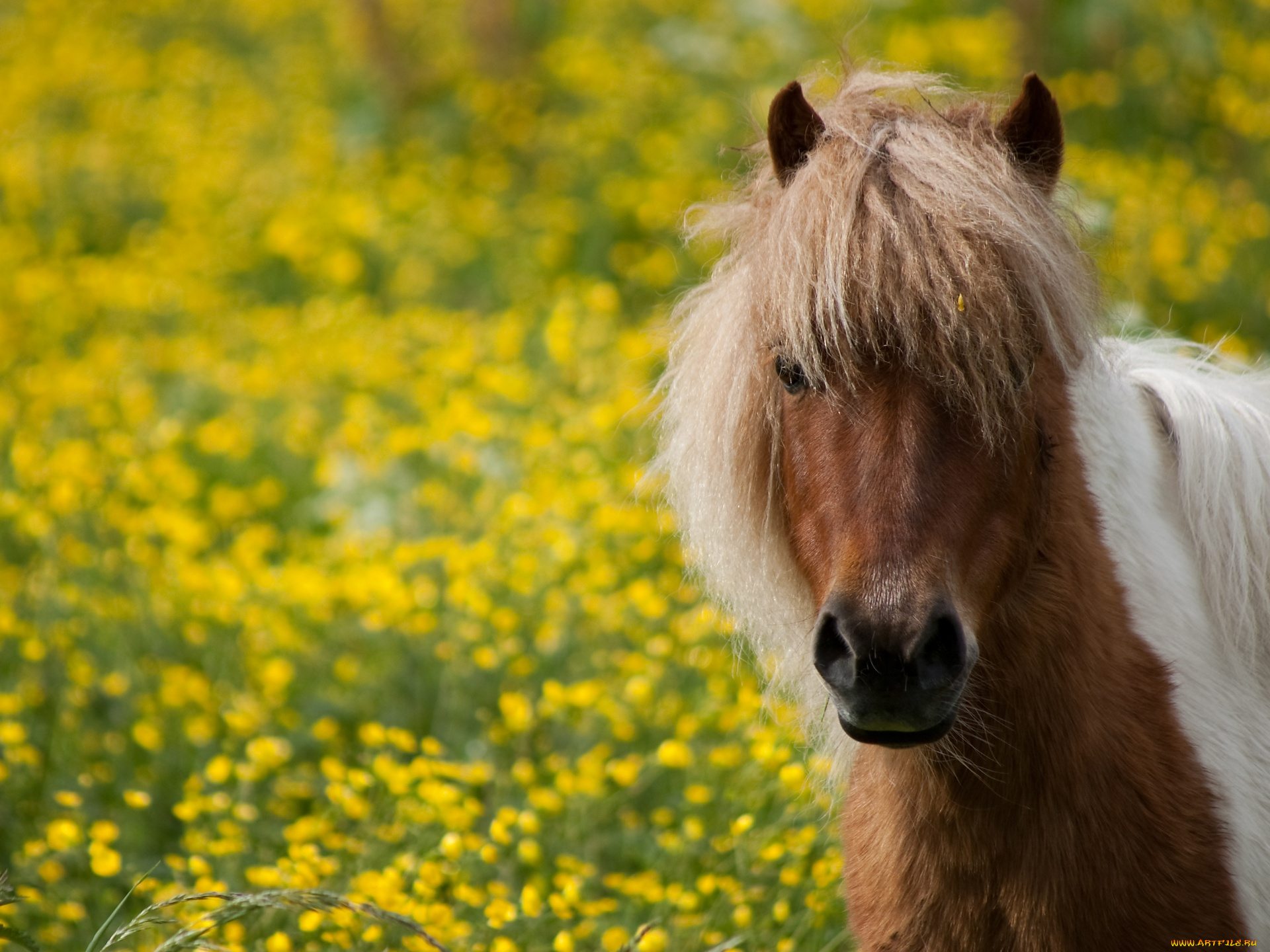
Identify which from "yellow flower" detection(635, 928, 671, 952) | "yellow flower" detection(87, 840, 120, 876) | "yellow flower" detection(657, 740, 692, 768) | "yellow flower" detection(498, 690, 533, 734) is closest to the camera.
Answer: "yellow flower" detection(635, 928, 671, 952)

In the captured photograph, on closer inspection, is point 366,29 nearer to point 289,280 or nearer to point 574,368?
point 289,280

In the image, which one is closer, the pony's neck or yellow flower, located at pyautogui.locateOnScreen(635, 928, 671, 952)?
the pony's neck

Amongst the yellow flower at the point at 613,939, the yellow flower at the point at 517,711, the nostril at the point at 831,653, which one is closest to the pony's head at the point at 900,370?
the nostril at the point at 831,653

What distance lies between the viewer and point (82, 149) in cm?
747

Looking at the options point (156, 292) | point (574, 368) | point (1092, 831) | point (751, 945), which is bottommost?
point (751, 945)

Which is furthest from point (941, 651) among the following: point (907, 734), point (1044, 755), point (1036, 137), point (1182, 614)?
point (1036, 137)

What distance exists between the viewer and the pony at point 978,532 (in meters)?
1.54

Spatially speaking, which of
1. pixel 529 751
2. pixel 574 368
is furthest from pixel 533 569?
pixel 574 368

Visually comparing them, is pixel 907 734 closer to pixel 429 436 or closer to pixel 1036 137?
pixel 1036 137

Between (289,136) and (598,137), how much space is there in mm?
2605

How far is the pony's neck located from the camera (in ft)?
5.55

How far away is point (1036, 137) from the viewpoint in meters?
1.72

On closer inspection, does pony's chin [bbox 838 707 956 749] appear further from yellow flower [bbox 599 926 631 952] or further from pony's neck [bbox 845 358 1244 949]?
yellow flower [bbox 599 926 631 952]

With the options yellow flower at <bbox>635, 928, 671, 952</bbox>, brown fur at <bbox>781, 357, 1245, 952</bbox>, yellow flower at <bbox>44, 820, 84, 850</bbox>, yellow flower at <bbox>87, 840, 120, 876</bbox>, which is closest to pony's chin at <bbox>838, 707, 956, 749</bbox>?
brown fur at <bbox>781, 357, 1245, 952</bbox>
